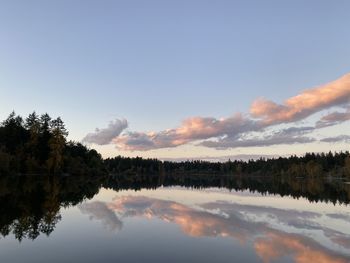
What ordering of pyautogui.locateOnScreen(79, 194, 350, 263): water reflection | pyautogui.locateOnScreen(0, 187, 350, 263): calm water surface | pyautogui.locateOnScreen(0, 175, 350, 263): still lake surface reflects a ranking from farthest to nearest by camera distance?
pyautogui.locateOnScreen(79, 194, 350, 263): water reflection → pyautogui.locateOnScreen(0, 175, 350, 263): still lake surface → pyautogui.locateOnScreen(0, 187, 350, 263): calm water surface

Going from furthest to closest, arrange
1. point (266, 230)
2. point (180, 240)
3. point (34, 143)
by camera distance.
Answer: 1. point (34, 143)
2. point (266, 230)
3. point (180, 240)

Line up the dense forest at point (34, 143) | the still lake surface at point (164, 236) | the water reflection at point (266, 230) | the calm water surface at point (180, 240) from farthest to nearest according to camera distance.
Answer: the dense forest at point (34, 143) → the water reflection at point (266, 230) → the still lake surface at point (164, 236) → the calm water surface at point (180, 240)

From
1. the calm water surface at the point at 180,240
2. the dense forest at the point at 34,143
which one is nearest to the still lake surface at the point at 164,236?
the calm water surface at the point at 180,240

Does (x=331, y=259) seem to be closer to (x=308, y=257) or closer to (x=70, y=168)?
(x=308, y=257)

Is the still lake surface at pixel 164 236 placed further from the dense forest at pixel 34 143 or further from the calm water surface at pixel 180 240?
the dense forest at pixel 34 143

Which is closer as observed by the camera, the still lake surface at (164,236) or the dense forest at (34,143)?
the still lake surface at (164,236)

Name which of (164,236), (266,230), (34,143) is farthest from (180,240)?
(34,143)

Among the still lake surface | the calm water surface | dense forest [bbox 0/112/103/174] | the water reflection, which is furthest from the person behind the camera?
dense forest [bbox 0/112/103/174]

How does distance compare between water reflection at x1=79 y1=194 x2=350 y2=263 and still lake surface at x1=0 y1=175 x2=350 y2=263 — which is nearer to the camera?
still lake surface at x1=0 y1=175 x2=350 y2=263

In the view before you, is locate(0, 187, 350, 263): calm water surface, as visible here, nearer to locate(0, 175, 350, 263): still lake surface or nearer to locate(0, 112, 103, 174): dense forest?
locate(0, 175, 350, 263): still lake surface

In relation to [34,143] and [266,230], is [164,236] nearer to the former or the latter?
[266,230]

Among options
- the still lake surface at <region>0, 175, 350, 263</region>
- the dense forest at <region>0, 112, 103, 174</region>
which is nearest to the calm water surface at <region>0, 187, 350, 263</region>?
the still lake surface at <region>0, 175, 350, 263</region>

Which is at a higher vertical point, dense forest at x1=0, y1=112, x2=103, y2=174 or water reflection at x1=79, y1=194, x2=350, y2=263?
dense forest at x1=0, y1=112, x2=103, y2=174

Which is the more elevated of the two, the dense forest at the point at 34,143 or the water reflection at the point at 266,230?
the dense forest at the point at 34,143
